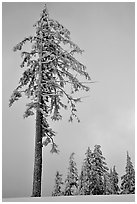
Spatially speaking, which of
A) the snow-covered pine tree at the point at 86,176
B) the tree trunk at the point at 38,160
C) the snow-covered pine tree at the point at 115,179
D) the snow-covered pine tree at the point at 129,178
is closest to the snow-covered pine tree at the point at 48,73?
the tree trunk at the point at 38,160

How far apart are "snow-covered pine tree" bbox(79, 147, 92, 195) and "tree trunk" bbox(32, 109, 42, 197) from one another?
63.2 feet

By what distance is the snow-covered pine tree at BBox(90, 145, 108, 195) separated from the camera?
3093cm

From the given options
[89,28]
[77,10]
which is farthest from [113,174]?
[77,10]

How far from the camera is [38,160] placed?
43.7 ft

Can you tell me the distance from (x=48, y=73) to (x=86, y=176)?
1999 cm

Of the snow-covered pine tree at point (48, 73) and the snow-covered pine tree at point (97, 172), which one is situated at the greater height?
the snow-covered pine tree at point (48, 73)

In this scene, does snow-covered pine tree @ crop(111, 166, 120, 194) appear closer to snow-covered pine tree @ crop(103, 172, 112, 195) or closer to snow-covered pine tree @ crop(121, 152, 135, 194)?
snow-covered pine tree @ crop(121, 152, 135, 194)

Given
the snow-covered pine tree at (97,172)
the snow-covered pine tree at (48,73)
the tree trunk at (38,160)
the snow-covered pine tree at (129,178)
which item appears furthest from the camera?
the snow-covered pine tree at (129,178)

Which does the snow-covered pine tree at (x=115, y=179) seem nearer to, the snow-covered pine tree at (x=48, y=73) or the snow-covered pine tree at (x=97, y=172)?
the snow-covered pine tree at (x=97, y=172)

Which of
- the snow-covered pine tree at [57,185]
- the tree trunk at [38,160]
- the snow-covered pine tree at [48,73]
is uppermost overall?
the snow-covered pine tree at [48,73]

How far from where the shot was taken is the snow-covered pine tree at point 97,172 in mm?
30931

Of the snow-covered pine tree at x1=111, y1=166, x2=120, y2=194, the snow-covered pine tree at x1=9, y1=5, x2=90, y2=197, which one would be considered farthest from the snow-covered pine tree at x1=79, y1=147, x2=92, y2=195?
the snow-covered pine tree at x1=9, y1=5, x2=90, y2=197

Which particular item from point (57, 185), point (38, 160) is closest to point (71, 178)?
point (57, 185)

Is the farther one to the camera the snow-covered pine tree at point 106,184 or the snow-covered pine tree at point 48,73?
the snow-covered pine tree at point 106,184
